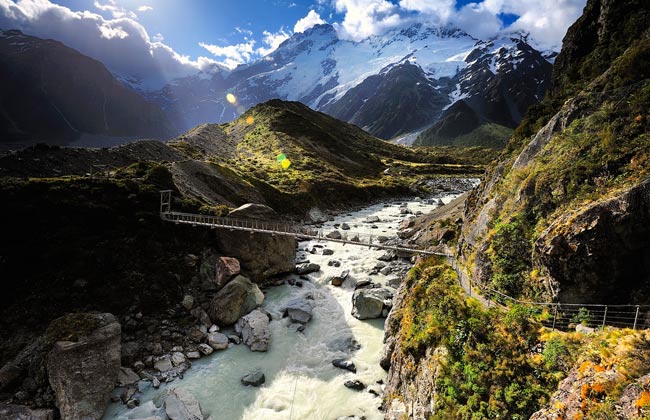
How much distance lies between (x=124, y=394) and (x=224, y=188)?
102 feet

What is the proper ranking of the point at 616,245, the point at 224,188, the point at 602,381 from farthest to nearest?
the point at 224,188, the point at 616,245, the point at 602,381

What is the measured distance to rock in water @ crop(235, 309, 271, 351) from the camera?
71.3 ft

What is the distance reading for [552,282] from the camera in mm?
12906

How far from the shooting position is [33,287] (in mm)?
21359

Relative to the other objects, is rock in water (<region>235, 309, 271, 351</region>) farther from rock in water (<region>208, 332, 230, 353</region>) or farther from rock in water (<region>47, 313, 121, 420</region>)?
rock in water (<region>47, 313, 121, 420</region>)

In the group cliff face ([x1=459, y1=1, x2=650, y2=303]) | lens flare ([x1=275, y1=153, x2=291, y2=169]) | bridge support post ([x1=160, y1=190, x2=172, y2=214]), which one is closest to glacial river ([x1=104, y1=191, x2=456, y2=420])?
cliff face ([x1=459, y1=1, x2=650, y2=303])

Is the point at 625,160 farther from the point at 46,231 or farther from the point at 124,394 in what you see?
the point at 46,231

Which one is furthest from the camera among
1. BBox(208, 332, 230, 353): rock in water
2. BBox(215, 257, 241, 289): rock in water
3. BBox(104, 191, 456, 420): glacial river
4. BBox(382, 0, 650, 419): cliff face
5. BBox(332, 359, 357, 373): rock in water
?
BBox(215, 257, 241, 289): rock in water

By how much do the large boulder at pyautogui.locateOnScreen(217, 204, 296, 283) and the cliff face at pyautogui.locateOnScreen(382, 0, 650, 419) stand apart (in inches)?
540

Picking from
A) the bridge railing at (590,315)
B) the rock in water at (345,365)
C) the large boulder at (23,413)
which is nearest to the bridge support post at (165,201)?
the large boulder at (23,413)

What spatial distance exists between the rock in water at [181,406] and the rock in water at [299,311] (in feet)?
29.3

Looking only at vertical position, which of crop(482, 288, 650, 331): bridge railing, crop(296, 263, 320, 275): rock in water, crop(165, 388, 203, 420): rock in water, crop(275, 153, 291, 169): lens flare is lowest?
crop(165, 388, 203, 420): rock in water

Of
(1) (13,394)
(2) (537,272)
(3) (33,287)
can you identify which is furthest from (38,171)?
(2) (537,272)

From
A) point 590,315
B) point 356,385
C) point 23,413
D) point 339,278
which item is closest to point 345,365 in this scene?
point 356,385
